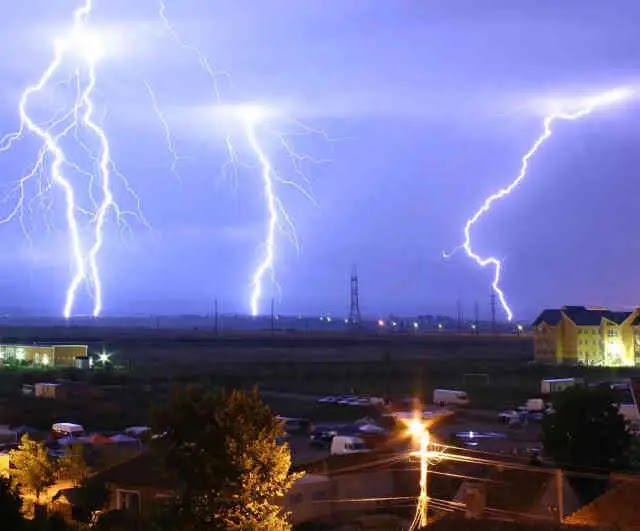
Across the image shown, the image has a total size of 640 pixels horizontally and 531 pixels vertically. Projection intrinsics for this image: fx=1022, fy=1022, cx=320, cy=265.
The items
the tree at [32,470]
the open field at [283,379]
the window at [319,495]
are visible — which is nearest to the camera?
the window at [319,495]

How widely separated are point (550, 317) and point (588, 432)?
43.2 meters

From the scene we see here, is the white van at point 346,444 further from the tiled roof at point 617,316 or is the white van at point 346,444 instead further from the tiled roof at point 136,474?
the tiled roof at point 617,316

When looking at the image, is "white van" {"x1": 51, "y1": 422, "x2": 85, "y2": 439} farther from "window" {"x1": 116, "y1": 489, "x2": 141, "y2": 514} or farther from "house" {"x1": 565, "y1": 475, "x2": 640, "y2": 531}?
"house" {"x1": 565, "y1": 475, "x2": 640, "y2": 531}

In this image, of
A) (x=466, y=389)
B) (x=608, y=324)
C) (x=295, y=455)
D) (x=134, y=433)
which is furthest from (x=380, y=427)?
(x=608, y=324)

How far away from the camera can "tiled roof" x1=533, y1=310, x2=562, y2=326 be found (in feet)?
196

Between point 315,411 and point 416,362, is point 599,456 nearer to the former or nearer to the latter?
point 315,411

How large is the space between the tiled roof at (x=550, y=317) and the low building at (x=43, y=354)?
26666mm

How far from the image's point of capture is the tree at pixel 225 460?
1033 centimetres

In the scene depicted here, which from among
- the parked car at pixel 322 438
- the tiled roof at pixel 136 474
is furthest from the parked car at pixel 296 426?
the tiled roof at pixel 136 474

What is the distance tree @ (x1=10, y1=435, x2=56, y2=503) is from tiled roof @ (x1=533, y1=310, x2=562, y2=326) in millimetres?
45854

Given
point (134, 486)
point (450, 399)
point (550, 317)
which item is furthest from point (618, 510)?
point (550, 317)

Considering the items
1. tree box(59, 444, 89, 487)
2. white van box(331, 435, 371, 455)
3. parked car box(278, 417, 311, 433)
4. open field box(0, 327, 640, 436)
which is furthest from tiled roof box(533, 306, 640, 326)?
tree box(59, 444, 89, 487)

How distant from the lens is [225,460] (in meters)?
10.3

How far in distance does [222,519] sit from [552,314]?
52.8m
